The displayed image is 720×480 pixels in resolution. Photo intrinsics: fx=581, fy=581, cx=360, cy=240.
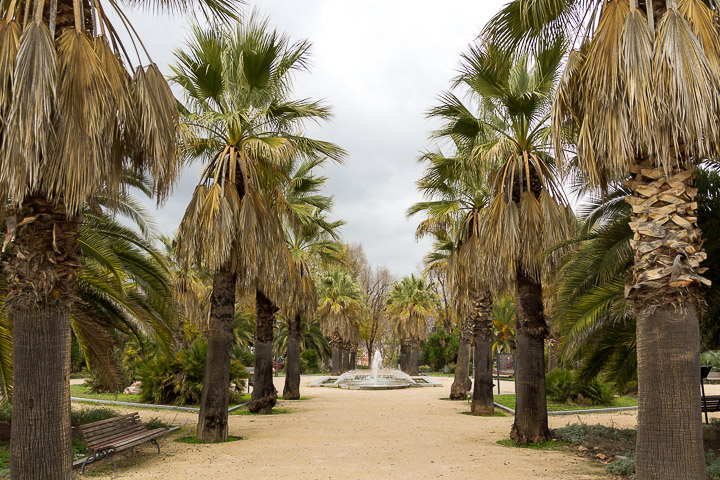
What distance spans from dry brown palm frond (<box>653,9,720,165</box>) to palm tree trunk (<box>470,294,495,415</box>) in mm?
12032

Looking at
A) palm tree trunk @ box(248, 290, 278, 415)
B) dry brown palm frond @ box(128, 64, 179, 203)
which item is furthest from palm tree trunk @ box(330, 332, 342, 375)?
dry brown palm frond @ box(128, 64, 179, 203)

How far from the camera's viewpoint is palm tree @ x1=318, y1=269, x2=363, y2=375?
39438mm

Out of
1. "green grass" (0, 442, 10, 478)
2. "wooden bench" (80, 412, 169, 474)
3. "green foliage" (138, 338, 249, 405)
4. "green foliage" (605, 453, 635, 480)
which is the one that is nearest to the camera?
"green grass" (0, 442, 10, 478)

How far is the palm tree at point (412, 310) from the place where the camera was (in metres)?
43.3

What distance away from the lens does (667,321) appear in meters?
5.88

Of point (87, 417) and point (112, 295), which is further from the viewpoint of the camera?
point (87, 417)

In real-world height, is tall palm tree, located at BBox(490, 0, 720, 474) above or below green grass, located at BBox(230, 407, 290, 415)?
above

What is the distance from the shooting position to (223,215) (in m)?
11.0

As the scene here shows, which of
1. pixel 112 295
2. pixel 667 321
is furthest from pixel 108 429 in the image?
pixel 667 321

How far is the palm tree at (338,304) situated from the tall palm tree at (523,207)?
90.3ft

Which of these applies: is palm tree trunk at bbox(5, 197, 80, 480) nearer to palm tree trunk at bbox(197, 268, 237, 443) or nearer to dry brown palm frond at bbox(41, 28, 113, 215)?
dry brown palm frond at bbox(41, 28, 113, 215)

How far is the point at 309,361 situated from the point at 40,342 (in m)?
45.0

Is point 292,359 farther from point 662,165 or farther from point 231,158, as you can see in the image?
point 662,165

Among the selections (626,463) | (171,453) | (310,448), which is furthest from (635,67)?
(171,453)
